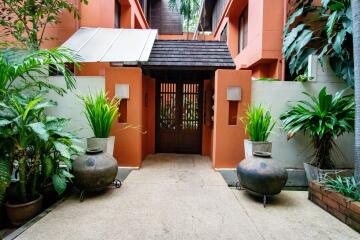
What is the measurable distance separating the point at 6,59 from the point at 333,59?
6503 mm

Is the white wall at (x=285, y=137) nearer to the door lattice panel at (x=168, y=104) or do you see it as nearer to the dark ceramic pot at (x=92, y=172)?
the door lattice panel at (x=168, y=104)

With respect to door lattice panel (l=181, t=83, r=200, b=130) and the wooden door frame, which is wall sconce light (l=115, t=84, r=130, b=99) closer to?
the wooden door frame

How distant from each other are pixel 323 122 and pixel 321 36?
2.73m

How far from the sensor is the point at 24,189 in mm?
3668

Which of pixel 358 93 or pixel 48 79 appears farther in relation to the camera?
pixel 48 79

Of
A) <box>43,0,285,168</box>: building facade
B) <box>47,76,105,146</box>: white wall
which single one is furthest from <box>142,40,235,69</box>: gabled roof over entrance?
<box>47,76,105,146</box>: white wall

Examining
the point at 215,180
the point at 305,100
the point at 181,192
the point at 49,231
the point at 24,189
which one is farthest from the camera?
the point at 305,100

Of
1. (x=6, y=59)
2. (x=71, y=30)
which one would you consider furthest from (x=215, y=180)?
(x=71, y=30)

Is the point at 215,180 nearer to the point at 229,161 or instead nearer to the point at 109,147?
the point at 229,161

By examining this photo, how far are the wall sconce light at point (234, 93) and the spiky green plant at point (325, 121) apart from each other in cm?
124

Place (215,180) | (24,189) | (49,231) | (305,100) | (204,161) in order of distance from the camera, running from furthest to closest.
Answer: (204,161)
(305,100)
(215,180)
(24,189)
(49,231)

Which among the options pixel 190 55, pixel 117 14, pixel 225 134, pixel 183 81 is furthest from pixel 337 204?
pixel 117 14

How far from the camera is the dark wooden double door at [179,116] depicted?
25.9 ft

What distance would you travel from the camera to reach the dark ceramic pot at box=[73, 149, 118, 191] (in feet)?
13.4
